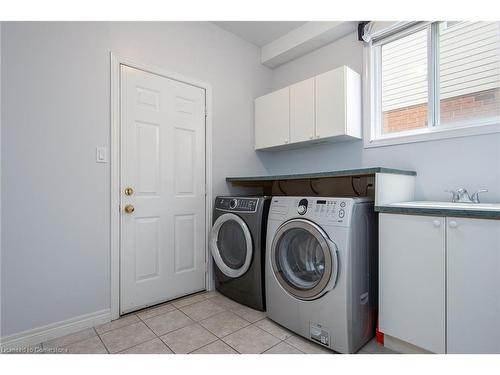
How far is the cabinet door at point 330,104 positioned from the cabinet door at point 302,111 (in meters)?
0.06

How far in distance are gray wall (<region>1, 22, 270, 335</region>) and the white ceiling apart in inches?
33.0

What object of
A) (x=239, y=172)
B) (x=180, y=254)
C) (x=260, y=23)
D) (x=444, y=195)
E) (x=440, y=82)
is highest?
(x=260, y=23)

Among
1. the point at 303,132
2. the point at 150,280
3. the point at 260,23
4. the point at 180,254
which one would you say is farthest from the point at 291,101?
the point at 150,280

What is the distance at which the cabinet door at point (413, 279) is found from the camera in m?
1.32

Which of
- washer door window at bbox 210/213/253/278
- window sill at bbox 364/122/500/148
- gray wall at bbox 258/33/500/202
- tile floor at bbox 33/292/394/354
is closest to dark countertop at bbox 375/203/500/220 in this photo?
gray wall at bbox 258/33/500/202

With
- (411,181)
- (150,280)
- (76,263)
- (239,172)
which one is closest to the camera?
(76,263)

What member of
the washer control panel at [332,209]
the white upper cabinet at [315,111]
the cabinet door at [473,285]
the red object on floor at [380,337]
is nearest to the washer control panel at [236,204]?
the washer control panel at [332,209]

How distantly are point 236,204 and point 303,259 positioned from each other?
75 centimetres

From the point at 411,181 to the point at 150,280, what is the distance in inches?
86.0

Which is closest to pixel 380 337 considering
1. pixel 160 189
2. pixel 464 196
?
pixel 464 196

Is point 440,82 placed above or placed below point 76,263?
above

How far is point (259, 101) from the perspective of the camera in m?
2.86

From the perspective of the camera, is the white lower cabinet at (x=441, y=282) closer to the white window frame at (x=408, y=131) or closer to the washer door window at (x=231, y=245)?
the white window frame at (x=408, y=131)

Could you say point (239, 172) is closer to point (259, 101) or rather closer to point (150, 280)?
point (259, 101)
